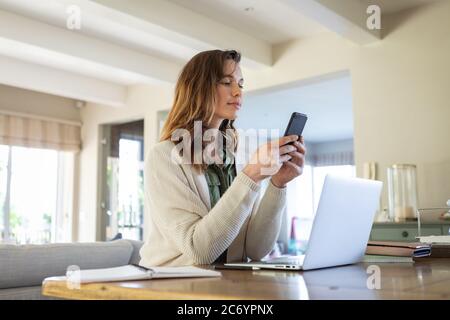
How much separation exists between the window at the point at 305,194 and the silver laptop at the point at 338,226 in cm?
834

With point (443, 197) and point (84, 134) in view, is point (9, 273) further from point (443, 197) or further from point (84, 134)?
point (84, 134)

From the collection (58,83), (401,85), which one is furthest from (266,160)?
(58,83)

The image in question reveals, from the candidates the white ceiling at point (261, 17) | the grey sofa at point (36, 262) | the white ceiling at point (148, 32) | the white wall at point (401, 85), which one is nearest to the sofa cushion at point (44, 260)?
the grey sofa at point (36, 262)

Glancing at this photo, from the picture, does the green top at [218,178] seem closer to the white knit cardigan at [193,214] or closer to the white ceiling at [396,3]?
the white knit cardigan at [193,214]

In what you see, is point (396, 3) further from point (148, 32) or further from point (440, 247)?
point (440, 247)

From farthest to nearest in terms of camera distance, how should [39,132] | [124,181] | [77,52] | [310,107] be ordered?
[310,107] < [124,181] < [39,132] < [77,52]

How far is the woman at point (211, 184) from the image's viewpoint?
1039 millimetres

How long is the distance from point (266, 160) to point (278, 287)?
389mm

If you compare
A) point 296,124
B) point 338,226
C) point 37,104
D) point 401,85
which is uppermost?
point 37,104

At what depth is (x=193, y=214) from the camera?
3.60 ft

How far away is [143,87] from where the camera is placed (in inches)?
219

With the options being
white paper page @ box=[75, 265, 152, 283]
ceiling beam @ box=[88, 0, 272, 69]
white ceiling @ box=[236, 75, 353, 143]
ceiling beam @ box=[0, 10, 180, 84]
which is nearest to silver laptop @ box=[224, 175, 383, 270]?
white paper page @ box=[75, 265, 152, 283]
